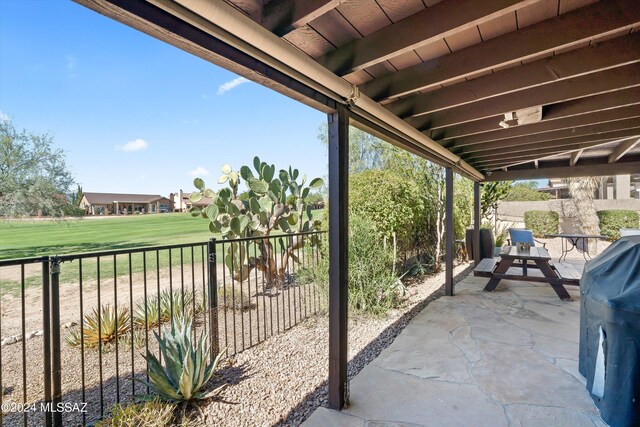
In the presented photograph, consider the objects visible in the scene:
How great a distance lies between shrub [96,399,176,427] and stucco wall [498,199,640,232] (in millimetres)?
10282

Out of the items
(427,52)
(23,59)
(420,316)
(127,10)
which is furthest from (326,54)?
(23,59)

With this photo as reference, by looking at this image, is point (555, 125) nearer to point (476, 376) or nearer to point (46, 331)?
point (476, 376)

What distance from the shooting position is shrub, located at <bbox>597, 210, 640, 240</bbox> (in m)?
9.47

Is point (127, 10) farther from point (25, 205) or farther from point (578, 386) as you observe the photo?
point (25, 205)

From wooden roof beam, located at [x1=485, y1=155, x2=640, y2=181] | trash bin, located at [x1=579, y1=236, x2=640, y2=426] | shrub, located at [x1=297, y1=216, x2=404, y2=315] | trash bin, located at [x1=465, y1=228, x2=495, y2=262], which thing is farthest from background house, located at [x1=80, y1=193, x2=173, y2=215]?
trash bin, located at [x1=579, y1=236, x2=640, y2=426]

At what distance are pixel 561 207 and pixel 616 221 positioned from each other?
2089mm

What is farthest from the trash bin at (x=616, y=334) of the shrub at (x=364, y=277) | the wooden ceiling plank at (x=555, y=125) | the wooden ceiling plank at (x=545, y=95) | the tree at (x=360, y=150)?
the tree at (x=360, y=150)

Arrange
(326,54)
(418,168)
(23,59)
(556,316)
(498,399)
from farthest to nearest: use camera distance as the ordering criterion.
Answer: (23,59) → (418,168) → (556,316) → (498,399) → (326,54)

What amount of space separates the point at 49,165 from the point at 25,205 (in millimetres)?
1799

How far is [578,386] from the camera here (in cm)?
211

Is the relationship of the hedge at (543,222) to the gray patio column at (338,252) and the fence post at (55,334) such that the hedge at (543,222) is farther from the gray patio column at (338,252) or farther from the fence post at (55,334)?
the fence post at (55,334)

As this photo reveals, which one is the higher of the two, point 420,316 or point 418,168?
point 418,168

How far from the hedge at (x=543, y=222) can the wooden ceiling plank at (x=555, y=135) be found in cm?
950

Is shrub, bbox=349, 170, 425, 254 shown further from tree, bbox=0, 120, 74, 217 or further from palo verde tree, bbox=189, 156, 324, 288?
tree, bbox=0, 120, 74, 217
